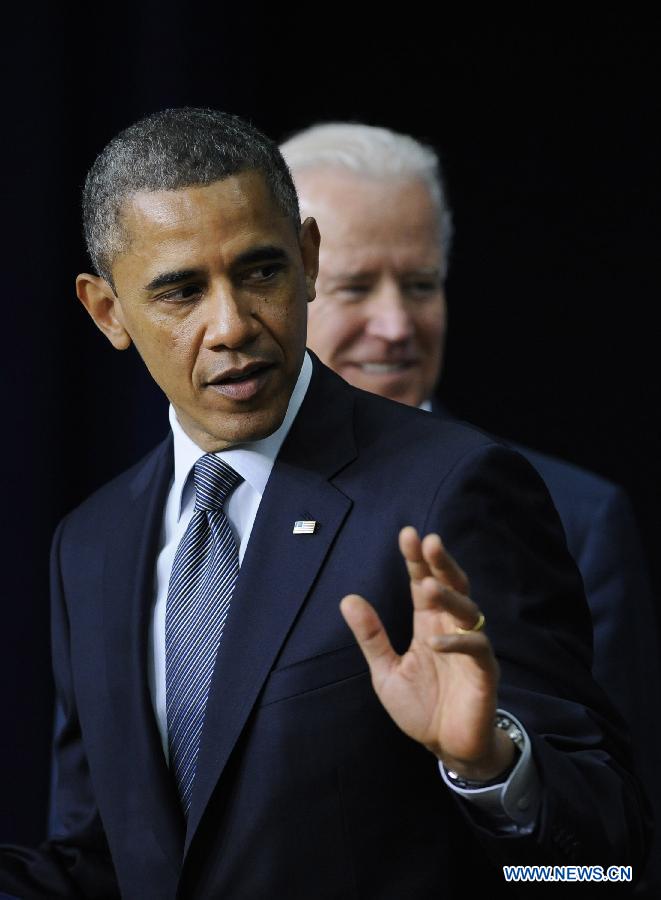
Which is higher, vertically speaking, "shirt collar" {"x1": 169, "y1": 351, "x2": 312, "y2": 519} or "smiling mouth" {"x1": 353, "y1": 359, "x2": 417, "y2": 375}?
"shirt collar" {"x1": 169, "y1": 351, "x2": 312, "y2": 519}

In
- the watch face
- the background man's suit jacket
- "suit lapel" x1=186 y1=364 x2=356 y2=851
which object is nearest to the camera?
the watch face

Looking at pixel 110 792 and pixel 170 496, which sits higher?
pixel 170 496

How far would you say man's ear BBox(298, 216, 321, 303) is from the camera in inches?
60.2

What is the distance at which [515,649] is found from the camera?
130cm

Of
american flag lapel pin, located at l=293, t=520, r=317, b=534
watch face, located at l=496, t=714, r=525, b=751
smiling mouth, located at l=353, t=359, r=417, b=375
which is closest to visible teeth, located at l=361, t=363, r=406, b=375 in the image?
smiling mouth, located at l=353, t=359, r=417, b=375

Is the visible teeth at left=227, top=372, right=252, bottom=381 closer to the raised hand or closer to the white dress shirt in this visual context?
the white dress shirt

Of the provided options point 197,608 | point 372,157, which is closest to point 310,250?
point 197,608

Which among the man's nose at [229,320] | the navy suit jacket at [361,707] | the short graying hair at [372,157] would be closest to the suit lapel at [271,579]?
the navy suit jacket at [361,707]

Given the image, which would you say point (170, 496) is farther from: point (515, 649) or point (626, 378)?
point (626, 378)

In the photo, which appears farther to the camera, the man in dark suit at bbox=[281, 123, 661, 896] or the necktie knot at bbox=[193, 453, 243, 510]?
the man in dark suit at bbox=[281, 123, 661, 896]

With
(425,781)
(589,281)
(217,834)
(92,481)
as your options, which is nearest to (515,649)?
(425,781)

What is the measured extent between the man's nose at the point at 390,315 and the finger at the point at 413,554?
1027 millimetres

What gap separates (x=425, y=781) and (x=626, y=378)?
1.77 metres

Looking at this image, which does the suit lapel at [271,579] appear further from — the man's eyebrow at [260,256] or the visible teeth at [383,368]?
the visible teeth at [383,368]
